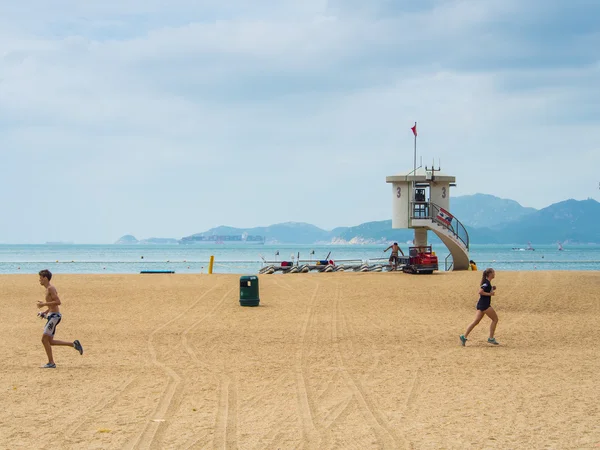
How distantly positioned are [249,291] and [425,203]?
51.7 feet

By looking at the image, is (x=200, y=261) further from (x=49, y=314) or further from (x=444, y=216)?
(x=49, y=314)

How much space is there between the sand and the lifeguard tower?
498 inches

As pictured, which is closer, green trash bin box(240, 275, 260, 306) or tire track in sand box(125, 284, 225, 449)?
tire track in sand box(125, 284, 225, 449)

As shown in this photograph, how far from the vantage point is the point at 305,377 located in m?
10.3

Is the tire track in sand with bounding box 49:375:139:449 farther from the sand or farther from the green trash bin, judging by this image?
the green trash bin

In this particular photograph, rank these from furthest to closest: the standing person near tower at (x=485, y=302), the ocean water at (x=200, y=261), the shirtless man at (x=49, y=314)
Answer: the ocean water at (x=200, y=261)
the standing person near tower at (x=485, y=302)
the shirtless man at (x=49, y=314)

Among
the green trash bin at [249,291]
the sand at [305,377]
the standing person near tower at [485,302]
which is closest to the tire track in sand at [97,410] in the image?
the sand at [305,377]

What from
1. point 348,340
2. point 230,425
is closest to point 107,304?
point 348,340

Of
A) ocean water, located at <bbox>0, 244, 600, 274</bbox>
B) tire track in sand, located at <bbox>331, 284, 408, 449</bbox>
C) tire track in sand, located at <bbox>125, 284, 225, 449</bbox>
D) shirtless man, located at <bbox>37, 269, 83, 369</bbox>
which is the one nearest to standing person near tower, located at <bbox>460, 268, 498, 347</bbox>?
tire track in sand, located at <bbox>331, 284, 408, 449</bbox>

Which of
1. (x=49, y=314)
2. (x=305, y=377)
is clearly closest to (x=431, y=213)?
(x=305, y=377)

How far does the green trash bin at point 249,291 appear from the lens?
19.9 metres

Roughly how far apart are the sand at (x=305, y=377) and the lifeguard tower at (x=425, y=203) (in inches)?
498

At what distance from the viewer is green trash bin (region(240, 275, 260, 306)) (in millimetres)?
19922

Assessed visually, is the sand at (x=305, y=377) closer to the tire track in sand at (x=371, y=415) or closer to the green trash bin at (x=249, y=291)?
the tire track in sand at (x=371, y=415)
